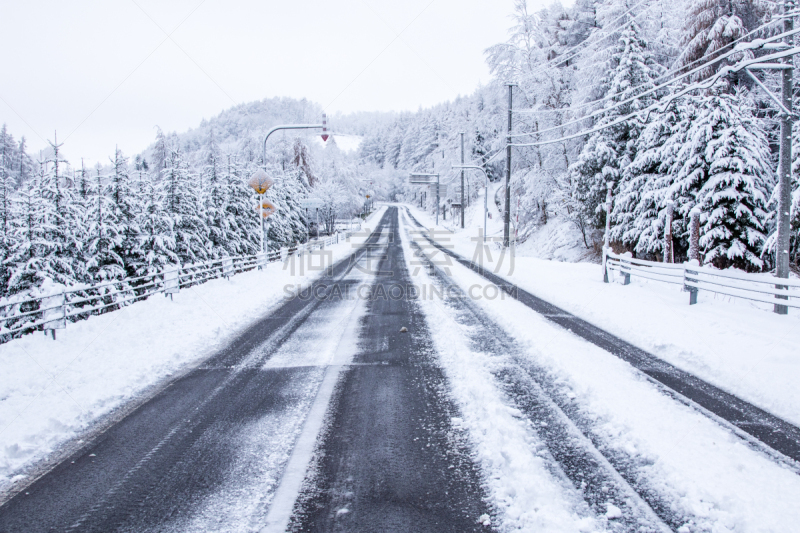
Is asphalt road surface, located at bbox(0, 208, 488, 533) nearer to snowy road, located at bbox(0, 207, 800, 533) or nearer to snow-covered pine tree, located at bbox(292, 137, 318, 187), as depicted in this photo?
snowy road, located at bbox(0, 207, 800, 533)

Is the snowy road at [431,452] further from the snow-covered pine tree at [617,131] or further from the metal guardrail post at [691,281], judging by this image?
the snow-covered pine tree at [617,131]

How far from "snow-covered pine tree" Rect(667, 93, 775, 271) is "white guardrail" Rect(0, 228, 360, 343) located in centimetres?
1840

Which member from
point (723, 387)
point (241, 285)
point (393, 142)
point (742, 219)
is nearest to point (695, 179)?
point (742, 219)

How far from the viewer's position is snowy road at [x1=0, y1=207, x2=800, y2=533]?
10.9ft

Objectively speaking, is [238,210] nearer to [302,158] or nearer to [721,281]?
[721,281]

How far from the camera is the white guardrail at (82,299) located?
8.20 meters

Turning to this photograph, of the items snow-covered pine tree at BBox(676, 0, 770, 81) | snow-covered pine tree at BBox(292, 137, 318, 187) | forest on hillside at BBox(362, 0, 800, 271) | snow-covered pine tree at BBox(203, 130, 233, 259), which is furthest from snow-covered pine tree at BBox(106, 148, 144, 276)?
snow-covered pine tree at BBox(292, 137, 318, 187)

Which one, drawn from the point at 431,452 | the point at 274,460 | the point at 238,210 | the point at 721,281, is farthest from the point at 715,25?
the point at 238,210

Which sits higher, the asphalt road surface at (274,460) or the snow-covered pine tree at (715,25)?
the snow-covered pine tree at (715,25)

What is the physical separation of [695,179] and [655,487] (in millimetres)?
17017

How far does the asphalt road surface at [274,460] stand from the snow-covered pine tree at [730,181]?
1440 centimetres

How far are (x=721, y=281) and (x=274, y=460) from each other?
37.2 feet

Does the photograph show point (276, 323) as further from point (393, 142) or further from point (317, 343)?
point (393, 142)

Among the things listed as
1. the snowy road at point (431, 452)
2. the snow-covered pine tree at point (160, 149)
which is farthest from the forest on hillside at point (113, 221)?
the snow-covered pine tree at point (160, 149)
